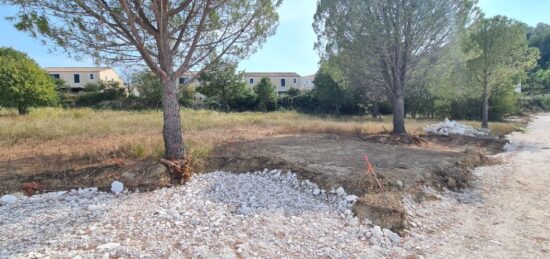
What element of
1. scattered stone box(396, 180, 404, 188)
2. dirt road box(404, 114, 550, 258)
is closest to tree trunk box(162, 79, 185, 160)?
scattered stone box(396, 180, 404, 188)

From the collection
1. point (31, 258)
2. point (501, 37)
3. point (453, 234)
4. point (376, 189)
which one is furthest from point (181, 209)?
point (501, 37)

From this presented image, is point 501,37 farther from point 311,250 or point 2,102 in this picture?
point 2,102

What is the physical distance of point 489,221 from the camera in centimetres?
411

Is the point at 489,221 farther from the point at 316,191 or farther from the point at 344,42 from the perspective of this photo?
the point at 344,42

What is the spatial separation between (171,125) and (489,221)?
4997mm

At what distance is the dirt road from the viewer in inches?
131

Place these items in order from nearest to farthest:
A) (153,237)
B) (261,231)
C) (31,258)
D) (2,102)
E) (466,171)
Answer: (31,258), (153,237), (261,231), (466,171), (2,102)

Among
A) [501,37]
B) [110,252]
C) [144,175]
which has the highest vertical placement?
[501,37]

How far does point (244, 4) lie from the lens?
609cm

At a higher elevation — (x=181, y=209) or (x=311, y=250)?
(x=181, y=209)

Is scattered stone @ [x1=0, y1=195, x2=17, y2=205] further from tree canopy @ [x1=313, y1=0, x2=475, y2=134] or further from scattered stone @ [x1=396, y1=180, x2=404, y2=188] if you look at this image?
tree canopy @ [x1=313, y1=0, x2=475, y2=134]

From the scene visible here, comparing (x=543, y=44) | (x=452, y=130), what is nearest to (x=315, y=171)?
(x=452, y=130)

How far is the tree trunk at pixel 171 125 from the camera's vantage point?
17.1ft

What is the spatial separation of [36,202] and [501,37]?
18921 mm
